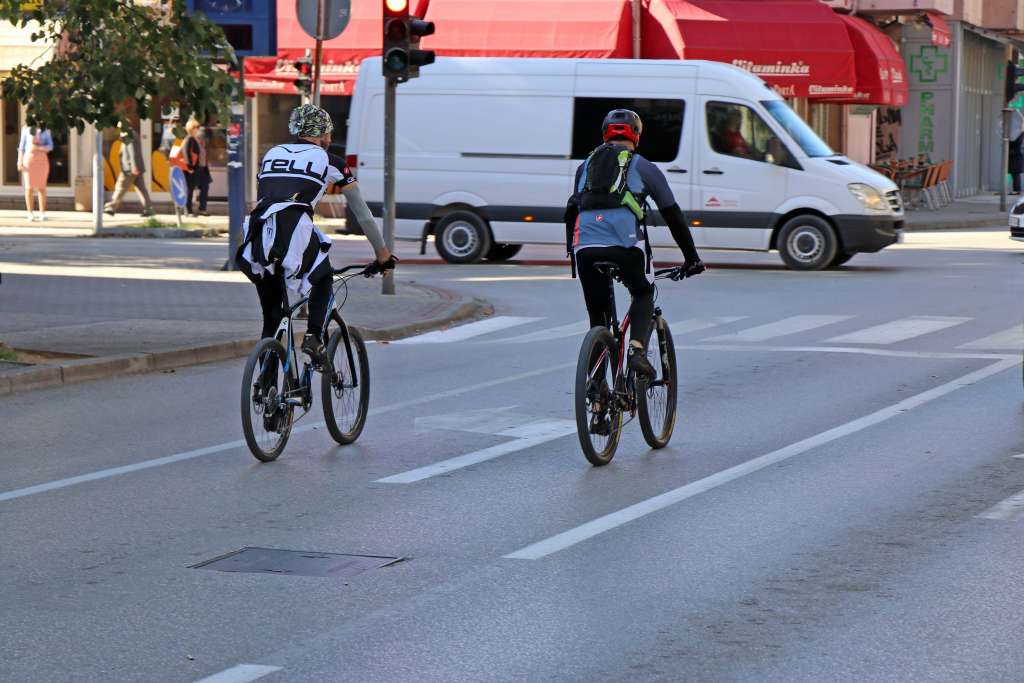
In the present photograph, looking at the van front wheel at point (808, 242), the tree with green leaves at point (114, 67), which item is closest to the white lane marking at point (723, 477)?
the tree with green leaves at point (114, 67)

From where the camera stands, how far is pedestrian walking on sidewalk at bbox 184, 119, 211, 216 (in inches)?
1304

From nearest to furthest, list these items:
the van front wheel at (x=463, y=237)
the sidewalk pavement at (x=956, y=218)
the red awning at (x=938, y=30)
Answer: the van front wheel at (x=463, y=237), the sidewalk pavement at (x=956, y=218), the red awning at (x=938, y=30)

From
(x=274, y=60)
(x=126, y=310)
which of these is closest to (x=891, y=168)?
(x=274, y=60)

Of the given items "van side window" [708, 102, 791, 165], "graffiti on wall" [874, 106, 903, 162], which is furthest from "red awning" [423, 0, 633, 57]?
"graffiti on wall" [874, 106, 903, 162]

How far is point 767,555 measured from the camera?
707 centimetres

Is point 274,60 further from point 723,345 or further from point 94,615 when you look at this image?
point 94,615

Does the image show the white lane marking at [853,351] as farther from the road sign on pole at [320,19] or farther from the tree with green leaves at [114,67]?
the road sign on pole at [320,19]

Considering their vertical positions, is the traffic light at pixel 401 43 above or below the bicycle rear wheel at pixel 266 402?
above

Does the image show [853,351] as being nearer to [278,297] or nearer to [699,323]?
[699,323]

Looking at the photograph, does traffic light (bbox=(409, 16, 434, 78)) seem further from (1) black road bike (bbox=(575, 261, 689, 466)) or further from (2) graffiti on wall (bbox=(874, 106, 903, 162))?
(2) graffiti on wall (bbox=(874, 106, 903, 162))

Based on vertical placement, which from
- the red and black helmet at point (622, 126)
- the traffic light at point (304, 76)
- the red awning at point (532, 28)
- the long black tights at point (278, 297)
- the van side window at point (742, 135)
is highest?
the red awning at point (532, 28)

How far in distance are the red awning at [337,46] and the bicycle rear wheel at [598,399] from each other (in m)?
25.6

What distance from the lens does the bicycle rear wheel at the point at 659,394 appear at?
9.48m

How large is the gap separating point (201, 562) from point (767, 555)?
2123mm
